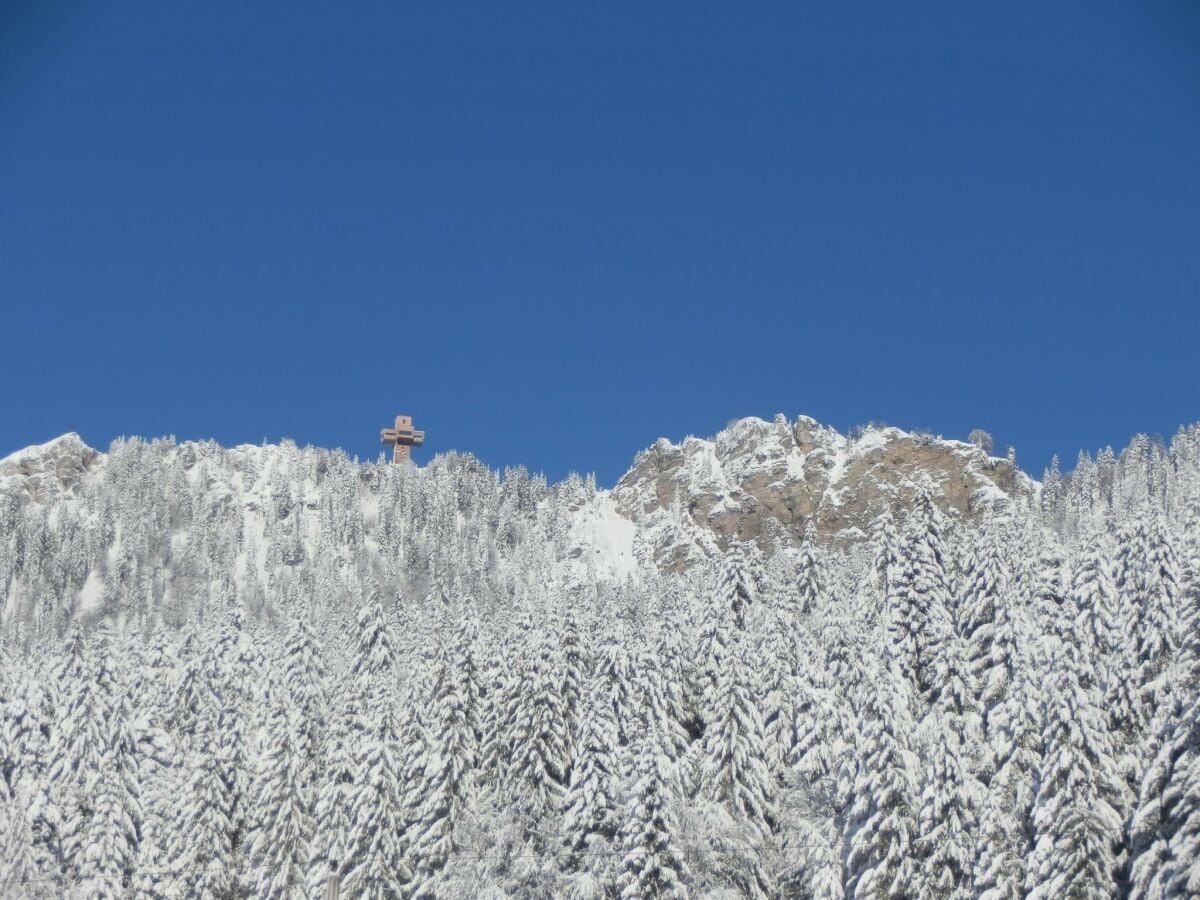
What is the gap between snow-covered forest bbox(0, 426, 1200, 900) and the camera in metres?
39.8

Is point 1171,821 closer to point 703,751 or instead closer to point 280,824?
point 703,751

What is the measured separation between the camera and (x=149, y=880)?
55688 millimetres

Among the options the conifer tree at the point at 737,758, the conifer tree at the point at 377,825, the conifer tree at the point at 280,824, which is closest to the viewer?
the conifer tree at the point at 737,758

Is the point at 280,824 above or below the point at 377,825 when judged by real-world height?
above

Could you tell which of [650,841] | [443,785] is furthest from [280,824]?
[650,841]

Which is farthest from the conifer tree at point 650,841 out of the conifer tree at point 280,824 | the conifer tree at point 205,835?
the conifer tree at point 205,835

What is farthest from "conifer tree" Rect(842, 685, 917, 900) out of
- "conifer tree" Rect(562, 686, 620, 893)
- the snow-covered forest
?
"conifer tree" Rect(562, 686, 620, 893)

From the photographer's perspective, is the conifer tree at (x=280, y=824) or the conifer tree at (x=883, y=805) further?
the conifer tree at (x=280, y=824)

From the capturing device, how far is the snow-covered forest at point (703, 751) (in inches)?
1565

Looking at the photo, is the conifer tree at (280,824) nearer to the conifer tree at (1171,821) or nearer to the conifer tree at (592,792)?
the conifer tree at (592,792)

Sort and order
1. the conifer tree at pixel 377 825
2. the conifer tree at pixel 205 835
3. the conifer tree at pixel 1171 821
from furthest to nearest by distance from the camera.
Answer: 1. the conifer tree at pixel 205 835
2. the conifer tree at pixel 377 825
3. the conifer tree at pixel 1171 821

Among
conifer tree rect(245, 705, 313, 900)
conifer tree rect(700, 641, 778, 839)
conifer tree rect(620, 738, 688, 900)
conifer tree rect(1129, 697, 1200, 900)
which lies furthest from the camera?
conifer tree rect(245, 705, 313, 900)

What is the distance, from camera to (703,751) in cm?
5134

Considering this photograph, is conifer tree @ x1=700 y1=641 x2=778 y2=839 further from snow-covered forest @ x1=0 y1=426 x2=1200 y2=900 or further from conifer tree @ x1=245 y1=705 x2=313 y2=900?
conifer tree @ x1=245 y1=705 x2=313 y2=900
